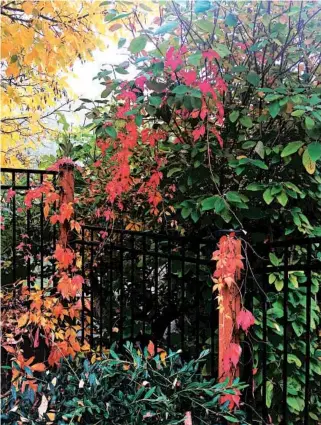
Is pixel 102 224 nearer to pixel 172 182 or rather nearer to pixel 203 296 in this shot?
pixel 172 182

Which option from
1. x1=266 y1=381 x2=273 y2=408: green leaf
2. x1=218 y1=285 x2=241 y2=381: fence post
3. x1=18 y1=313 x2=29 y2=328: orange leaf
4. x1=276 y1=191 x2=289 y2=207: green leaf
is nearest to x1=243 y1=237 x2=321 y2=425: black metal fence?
x1=266 y1=381 x2=273 y2=408: green leaf

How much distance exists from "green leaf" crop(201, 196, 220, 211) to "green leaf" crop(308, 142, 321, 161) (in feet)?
1.69

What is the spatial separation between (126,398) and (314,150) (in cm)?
142

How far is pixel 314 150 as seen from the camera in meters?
2.17

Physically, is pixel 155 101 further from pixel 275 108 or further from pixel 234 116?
pixel 275 108

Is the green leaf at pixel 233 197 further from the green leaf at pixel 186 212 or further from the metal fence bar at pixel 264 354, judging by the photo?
the metal fence bar at pixel 264 354

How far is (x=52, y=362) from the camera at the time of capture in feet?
10.2

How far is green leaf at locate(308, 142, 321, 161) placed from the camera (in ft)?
7.04

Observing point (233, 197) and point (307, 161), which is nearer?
point (307, 161)

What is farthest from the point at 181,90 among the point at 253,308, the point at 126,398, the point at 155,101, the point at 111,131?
the point at 126,398

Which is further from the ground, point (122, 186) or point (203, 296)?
point (122, 186)

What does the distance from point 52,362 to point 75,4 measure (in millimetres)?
2480

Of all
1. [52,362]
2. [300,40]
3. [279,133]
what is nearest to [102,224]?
[52,362]

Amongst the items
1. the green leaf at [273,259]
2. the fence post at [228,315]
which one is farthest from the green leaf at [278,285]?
the fence post at [228,315]
